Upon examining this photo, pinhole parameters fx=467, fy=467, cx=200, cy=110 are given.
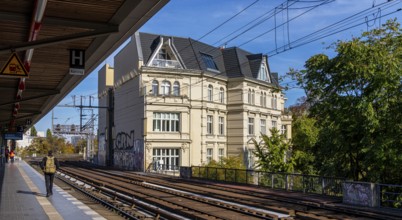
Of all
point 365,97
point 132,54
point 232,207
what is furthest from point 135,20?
point 132,54

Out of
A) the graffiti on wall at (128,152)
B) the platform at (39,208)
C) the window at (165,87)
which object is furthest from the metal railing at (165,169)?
the platform at (39,208)

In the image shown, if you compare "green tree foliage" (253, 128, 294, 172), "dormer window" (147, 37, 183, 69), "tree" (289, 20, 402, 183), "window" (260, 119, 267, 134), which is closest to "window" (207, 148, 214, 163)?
"green tree foliage" (253, 128, 294, 172)

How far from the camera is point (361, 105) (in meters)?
21.3

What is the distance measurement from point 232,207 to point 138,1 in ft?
37.1

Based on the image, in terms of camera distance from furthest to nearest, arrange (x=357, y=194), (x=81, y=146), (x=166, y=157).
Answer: (x=81, y=146)
(x=166, y=157)
(x=357, y=194)

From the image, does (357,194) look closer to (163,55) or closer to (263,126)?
(163,55)

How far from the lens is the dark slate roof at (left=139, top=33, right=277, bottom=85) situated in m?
50.6

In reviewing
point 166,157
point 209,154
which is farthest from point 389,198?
point 209,154

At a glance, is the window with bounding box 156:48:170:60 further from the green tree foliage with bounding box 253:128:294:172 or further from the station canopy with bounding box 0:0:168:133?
the station canopy with bounding box 0:0:168:133

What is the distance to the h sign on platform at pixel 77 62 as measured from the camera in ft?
35.4

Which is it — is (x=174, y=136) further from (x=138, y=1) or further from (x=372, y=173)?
(x=138, y=1)

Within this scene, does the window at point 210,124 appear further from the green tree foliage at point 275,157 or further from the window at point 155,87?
the green tree foliage at point 275,157

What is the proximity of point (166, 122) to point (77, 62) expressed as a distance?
3731 cm

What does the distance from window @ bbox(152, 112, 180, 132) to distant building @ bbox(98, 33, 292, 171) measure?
102 mm
